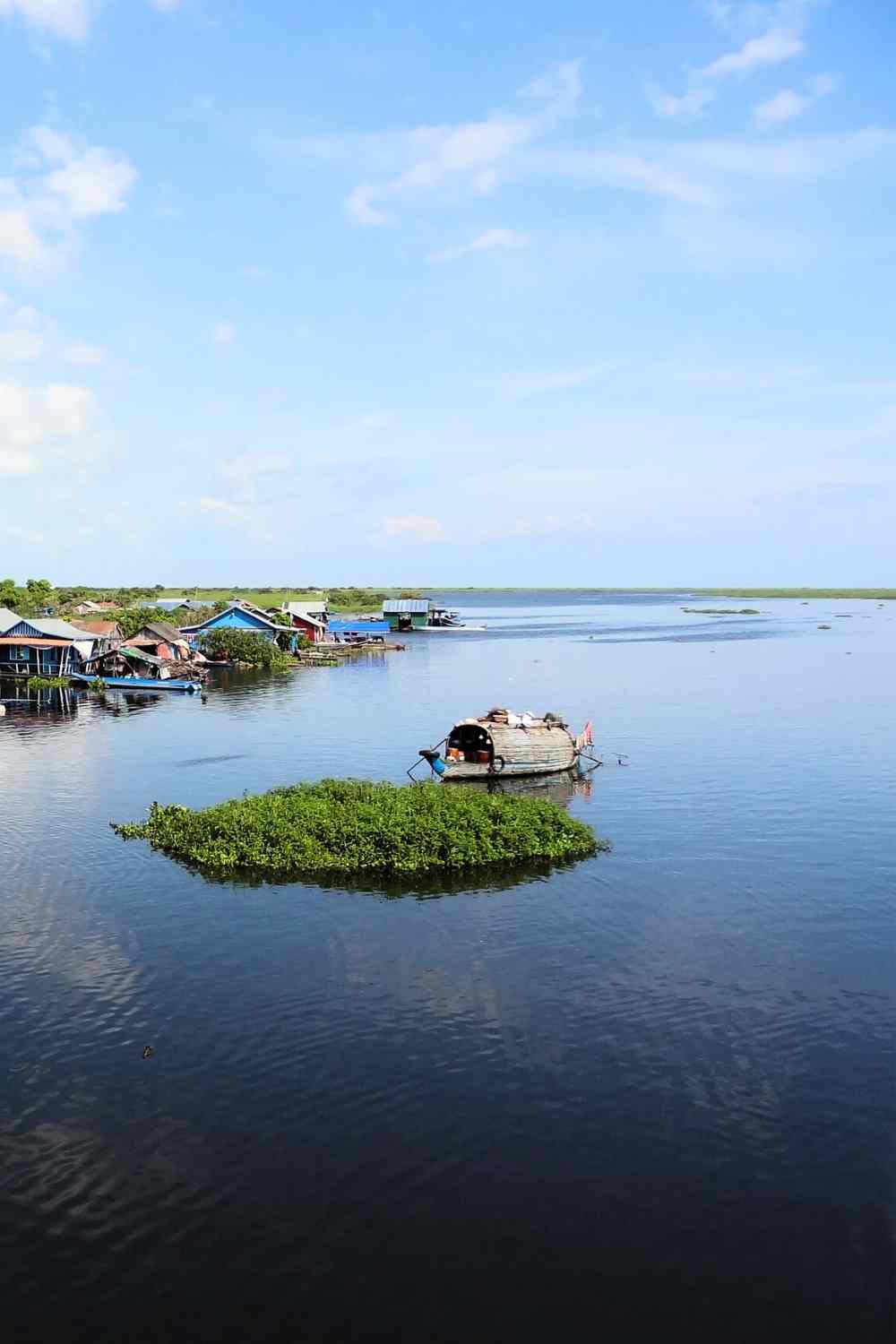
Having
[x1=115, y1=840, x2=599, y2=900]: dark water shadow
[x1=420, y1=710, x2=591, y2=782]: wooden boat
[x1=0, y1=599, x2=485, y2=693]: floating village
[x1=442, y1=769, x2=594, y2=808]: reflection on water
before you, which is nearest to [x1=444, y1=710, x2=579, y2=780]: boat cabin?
[x1=420, y1=710, x2=591, y2=782]: wooden boat

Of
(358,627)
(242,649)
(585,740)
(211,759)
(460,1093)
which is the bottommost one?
(460,1093)

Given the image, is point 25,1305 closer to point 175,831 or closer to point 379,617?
point 175,831

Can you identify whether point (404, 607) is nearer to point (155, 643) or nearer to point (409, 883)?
point (155, 643)

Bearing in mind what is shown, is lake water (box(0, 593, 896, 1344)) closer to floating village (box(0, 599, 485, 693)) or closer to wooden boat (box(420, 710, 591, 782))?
wooden boat (box(420, 710, 591, 782))

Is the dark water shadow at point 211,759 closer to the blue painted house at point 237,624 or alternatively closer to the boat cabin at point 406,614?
the blue painted house at point 237,624

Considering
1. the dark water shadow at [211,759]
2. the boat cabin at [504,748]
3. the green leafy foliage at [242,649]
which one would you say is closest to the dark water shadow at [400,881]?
the boat cabin at [504,748]

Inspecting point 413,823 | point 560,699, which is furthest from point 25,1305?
point 560,699

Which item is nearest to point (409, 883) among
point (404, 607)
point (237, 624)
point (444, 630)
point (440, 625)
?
point (237, 624)
